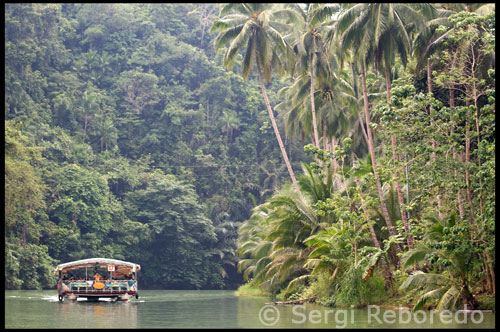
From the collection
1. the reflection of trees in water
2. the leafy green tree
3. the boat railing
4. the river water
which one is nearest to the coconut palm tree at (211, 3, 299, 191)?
the boat railing

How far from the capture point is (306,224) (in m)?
30.1

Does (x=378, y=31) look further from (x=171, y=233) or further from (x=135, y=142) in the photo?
(x=135, y=142)

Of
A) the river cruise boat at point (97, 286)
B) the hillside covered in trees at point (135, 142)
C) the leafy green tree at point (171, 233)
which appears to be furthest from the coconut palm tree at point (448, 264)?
the leafy green tree at point (171, 233)

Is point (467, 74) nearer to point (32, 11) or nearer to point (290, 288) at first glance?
point (290, 288)

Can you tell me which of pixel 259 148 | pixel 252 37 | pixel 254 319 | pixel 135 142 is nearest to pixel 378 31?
pixel 252 37

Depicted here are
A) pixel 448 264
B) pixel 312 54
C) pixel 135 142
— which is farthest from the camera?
pixel 135 142

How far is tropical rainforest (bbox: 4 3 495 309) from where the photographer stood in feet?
→ 74.0

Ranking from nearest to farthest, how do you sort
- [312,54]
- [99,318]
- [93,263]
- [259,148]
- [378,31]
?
[99,318] → [378,31] → [93,263] → [312,54] → [259,148]

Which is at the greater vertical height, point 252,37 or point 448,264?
point 252,37

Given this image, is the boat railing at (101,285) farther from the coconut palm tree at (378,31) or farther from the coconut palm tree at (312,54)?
the coconut palm tree at (378,31)

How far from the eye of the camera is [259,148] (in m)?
70.6

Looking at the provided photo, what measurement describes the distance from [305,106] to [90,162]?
28.5 meters

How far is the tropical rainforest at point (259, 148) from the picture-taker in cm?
2255

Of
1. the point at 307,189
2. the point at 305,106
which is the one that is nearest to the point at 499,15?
the point at 307,189
